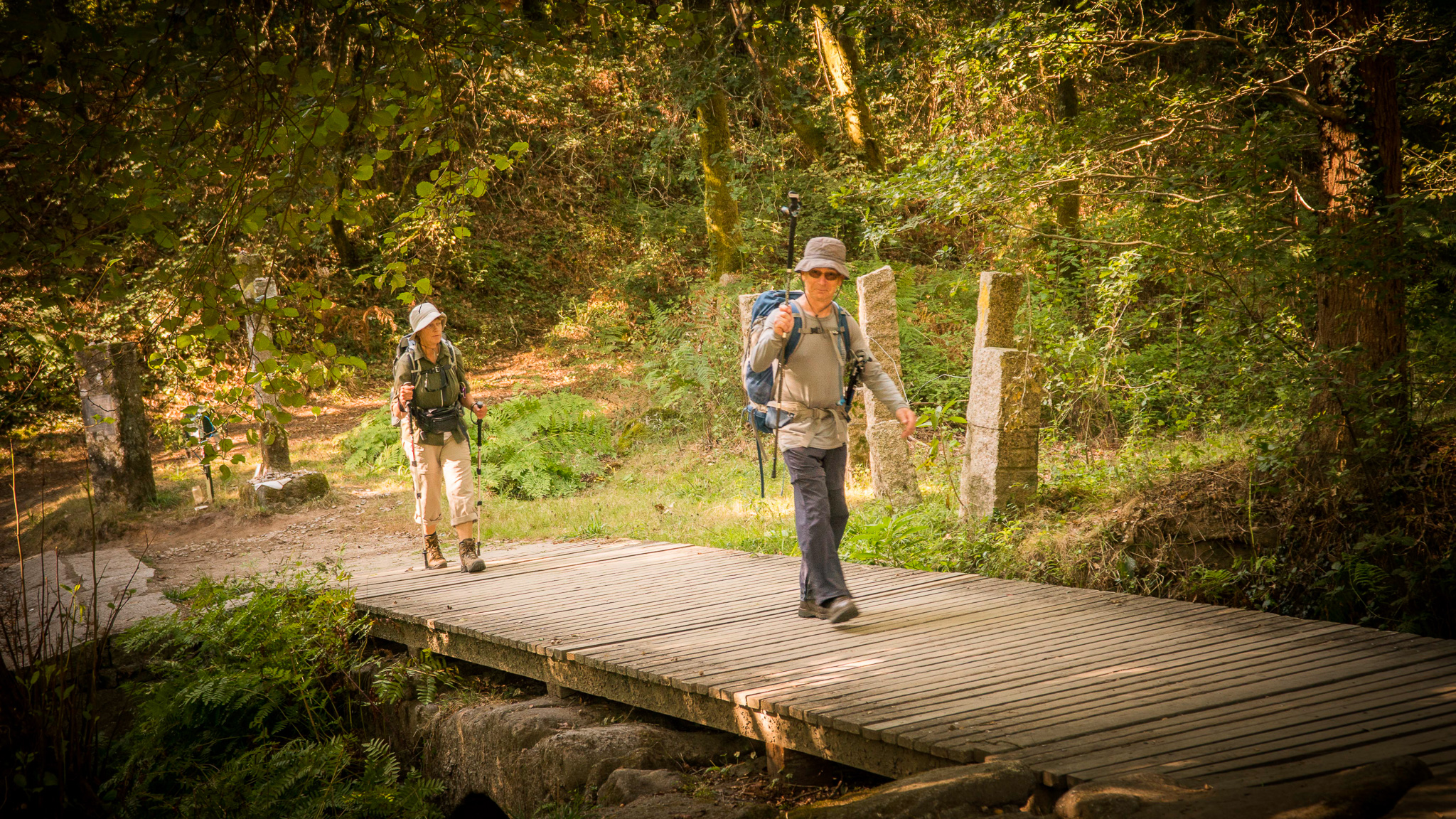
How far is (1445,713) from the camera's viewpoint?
3.96 metres

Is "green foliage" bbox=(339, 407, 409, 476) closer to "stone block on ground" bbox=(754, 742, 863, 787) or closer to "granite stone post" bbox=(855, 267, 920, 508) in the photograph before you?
"granite stone post" bbox=(855, 267, 920, 508)

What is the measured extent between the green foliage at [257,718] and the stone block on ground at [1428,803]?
17.1 ft

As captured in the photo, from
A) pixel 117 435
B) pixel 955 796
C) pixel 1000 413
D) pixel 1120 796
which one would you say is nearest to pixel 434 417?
pixel 1000 413

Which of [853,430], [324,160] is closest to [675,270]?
[853,430]

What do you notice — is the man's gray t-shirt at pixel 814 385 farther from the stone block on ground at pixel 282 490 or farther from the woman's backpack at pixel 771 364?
the stone block on ground at pixel 282 490

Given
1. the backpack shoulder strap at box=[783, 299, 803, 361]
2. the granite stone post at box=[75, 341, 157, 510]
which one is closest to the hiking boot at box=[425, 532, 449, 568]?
the backpack shoulder strap at box=[783, 299, 803, 361]

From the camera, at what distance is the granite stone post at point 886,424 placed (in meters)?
10.2

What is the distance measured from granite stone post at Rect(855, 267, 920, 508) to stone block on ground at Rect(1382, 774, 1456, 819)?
6986mm

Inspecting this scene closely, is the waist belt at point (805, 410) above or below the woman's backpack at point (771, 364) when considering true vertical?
below

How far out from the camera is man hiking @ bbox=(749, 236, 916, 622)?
19.0 ft

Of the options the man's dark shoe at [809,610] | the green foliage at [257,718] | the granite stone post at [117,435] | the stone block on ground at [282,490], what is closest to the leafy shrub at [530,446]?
the stone block on ground at [282,490]

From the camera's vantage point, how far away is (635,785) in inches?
198

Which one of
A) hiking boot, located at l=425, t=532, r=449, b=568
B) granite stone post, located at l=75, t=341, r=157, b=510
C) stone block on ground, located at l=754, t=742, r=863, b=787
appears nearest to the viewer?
stone block on ground, located at l=754, t=742, r=863, b=787

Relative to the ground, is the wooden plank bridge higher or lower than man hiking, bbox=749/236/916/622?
lower
